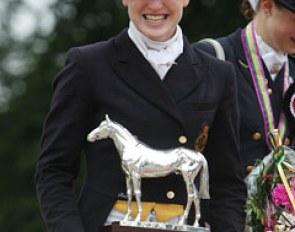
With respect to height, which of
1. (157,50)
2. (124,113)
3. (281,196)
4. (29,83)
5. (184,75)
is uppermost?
(157,50)

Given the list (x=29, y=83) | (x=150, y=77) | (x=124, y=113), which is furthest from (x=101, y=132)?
(x=29, y=83)

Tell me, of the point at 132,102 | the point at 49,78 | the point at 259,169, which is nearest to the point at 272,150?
the point at 259,169

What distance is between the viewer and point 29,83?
20469mm

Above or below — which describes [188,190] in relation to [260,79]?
below

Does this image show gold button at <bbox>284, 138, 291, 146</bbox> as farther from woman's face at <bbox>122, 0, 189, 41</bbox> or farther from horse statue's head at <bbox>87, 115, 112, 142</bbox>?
horse statue's head at <bbox>87, 115, 112, 142</bbox>

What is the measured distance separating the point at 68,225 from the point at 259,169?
1.07 meters

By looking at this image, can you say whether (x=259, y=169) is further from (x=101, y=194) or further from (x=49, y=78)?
(x=49, y=78)

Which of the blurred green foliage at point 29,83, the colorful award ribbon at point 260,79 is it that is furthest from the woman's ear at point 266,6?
the blurred green foliage at point 29,83

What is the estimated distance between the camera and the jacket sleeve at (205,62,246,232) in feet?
19.1

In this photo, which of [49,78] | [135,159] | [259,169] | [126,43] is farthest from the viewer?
[49,78]

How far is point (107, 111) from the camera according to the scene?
18.3ft

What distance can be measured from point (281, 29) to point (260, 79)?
10.4 inches

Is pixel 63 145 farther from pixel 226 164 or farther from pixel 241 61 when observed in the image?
Result: pixel 241 61

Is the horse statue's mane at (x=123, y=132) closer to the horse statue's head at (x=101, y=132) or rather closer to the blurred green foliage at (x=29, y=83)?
the horse statue's head at (x=101, y=132)
